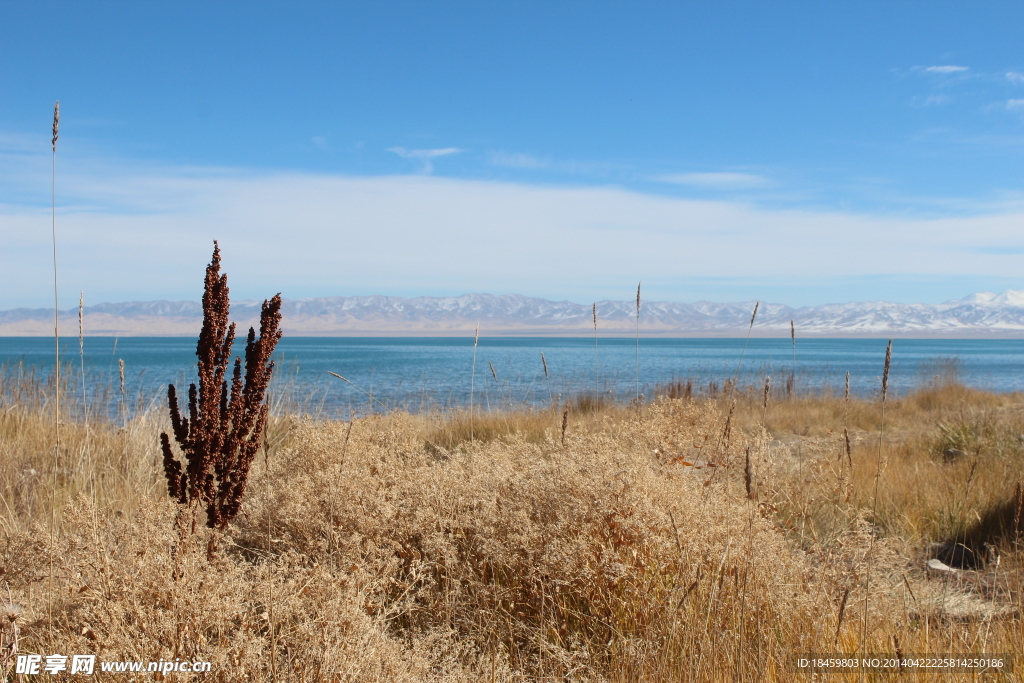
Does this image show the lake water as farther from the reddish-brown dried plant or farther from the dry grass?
the dry grass

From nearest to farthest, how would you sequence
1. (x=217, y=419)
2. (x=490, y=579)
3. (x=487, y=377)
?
(x=490, y=579)
(x=217, y=419)
(x=487, y=377)

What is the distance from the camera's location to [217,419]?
4.13m

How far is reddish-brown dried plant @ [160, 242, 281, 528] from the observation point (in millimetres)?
A: 4062

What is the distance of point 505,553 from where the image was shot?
318 centimetres

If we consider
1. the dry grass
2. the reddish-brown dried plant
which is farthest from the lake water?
the dry grass

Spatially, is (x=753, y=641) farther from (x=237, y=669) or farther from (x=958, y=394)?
(x=958, y=394)

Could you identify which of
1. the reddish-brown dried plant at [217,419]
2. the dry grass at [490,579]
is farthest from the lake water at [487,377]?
the dry grass at [490,579]

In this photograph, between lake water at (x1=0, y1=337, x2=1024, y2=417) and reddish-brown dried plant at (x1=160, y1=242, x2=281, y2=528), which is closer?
reddish-brown dried plant at (x1=160, y1=242, x2=281, y2=528)

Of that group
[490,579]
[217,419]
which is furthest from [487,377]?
[490,579]

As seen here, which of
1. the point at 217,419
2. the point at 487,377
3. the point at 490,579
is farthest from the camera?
the point at 487,377

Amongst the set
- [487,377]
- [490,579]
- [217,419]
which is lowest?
[487,377]

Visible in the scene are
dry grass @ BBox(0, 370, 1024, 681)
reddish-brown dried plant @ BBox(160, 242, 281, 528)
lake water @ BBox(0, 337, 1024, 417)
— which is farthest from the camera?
lake water @ BBox(0, 337, 1024, 417)

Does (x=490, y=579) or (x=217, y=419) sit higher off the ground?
(x=217, y=419)

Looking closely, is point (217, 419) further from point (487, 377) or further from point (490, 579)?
point (487, 377)
